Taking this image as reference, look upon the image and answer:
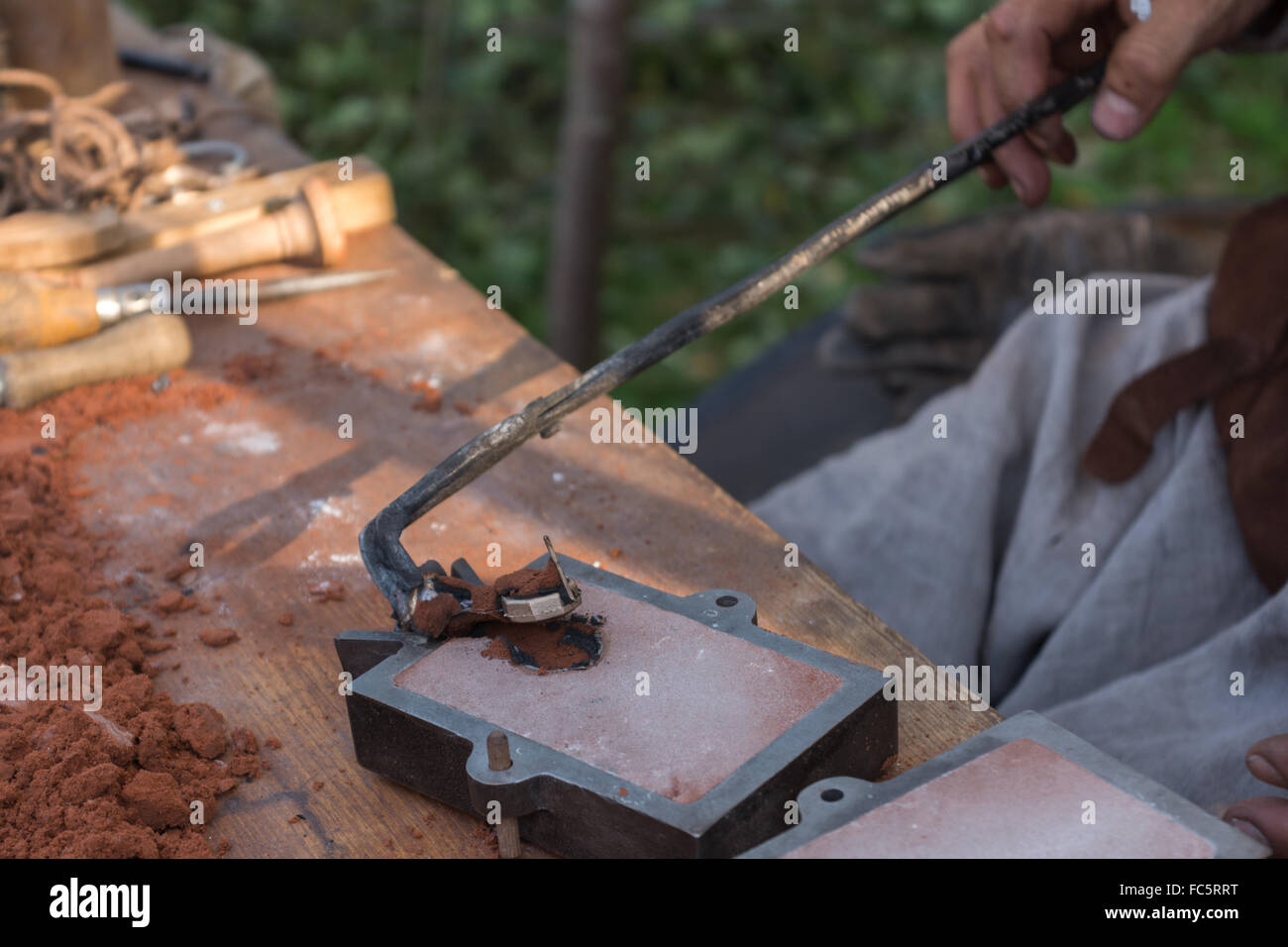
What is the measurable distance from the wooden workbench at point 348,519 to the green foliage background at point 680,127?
2499mm

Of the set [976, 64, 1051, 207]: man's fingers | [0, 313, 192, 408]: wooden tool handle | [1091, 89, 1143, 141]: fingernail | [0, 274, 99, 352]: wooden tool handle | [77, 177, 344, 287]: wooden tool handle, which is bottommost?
[0, 313, 192, 408]: wooden tool handle

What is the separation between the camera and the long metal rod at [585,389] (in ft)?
3.84

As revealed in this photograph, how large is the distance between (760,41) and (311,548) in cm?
374

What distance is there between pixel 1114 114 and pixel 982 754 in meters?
0.93

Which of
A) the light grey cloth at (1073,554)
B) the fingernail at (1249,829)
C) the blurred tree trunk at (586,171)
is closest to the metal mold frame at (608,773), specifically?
the fingernail at (1249,829)

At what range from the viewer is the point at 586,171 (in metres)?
3.20

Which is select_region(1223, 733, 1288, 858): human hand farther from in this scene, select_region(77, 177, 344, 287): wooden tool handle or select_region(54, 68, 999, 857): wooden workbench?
select_region(77, 177, 344, 287): wooden tool handle

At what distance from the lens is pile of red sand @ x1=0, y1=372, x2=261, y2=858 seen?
3.29 ft

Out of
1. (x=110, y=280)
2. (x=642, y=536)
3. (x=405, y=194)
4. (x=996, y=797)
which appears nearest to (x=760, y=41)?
(x=405, y=194)

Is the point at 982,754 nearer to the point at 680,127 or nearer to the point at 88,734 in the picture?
the point at 88,734

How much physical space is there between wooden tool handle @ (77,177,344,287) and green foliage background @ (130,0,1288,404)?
2.34 m

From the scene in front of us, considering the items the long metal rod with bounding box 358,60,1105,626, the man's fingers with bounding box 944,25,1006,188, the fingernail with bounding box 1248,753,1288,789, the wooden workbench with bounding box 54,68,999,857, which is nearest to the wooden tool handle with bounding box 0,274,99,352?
the wooden workbench with bounding box 54,68,999,857

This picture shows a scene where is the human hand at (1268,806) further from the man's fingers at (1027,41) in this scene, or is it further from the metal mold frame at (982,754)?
the man's fingers at (1027,41)

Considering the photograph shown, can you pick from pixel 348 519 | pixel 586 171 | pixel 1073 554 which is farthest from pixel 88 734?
pixel 586 171
